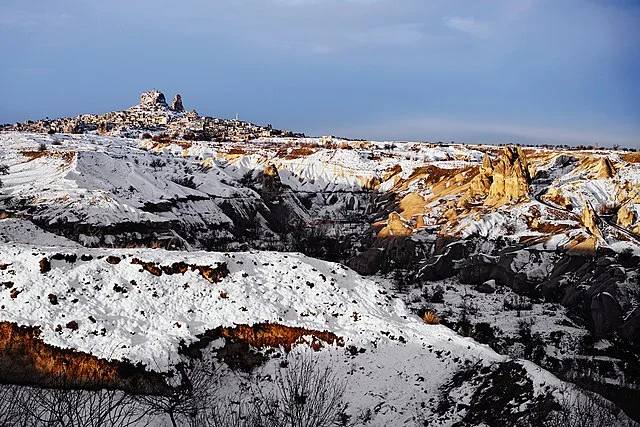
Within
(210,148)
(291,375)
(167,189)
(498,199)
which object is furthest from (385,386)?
(210,148)

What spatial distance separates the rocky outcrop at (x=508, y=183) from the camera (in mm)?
57906

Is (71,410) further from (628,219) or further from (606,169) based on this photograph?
(606,169)

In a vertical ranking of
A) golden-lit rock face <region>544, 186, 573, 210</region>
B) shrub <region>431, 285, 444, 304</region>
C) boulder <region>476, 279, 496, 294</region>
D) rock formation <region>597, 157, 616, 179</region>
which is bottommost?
shrub <region>431, 285, 444, 304</region>

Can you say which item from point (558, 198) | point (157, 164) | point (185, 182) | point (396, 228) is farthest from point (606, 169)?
point (157, 164)

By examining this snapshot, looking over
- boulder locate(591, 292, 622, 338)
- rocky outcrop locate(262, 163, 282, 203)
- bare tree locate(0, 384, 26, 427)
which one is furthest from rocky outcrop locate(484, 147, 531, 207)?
bare tree locate(0, 384, 26, 427)

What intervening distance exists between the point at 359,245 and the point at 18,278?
44683mm

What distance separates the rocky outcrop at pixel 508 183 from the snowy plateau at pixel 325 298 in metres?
0.27

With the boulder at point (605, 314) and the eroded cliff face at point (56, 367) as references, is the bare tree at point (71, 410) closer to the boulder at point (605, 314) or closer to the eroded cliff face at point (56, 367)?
the eroded cliff face at point (56, 367)

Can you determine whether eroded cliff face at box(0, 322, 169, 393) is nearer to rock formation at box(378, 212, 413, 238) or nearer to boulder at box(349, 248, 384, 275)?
boulder at box(349, 248, 384, 275)

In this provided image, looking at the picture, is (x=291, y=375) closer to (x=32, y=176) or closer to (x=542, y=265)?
(x=542, y=265)

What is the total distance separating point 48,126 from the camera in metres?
171

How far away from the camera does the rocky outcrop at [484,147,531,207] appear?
57.9 m

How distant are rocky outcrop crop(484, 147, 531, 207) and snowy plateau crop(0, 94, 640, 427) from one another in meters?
0.27

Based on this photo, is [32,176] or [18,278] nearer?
[18,278]
